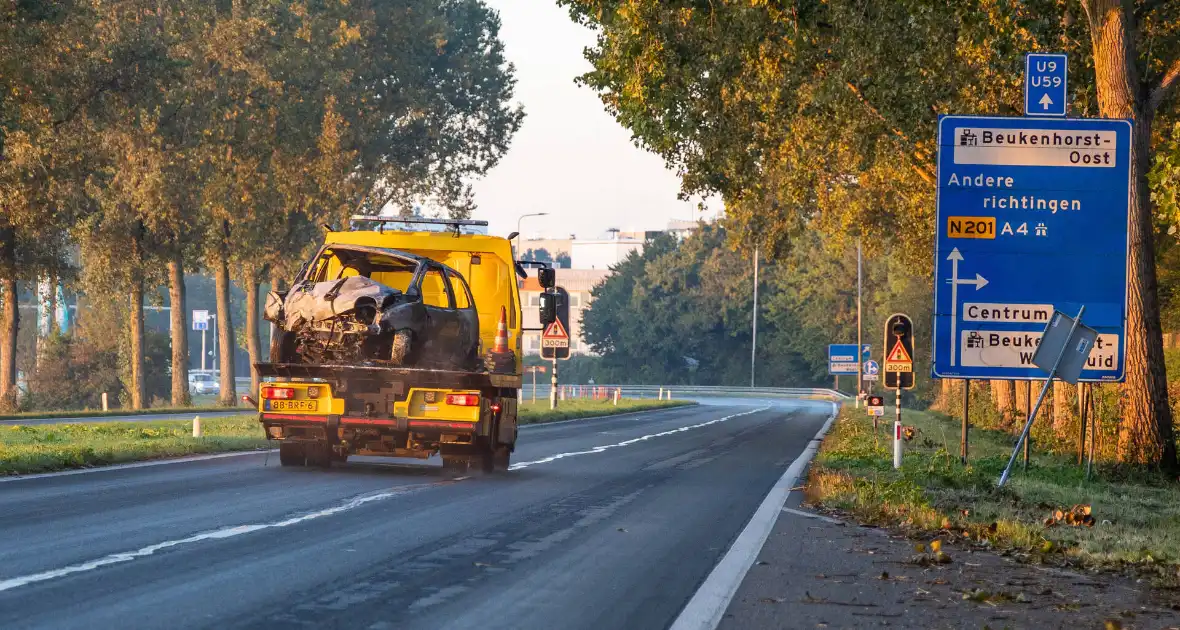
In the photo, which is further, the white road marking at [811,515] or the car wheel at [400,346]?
the car wheel at [400,346]

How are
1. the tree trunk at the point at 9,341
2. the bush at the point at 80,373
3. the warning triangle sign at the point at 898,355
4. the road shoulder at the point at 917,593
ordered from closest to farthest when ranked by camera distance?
the road shoulder at the point at 917,593, the warning triangle sign at the point at 898,355, the tree trunk at the point at 9,341, the bush at the point at 80,373

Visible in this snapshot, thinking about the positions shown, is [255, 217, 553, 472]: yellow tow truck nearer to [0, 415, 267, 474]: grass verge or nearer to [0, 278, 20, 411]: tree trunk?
[0, 415, 267, 474]: grass verge

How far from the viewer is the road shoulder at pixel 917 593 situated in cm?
824

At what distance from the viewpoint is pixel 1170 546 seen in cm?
1203

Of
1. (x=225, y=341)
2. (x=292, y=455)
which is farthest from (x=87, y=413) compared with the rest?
(x=292, y=455)

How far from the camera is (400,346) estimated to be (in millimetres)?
17484

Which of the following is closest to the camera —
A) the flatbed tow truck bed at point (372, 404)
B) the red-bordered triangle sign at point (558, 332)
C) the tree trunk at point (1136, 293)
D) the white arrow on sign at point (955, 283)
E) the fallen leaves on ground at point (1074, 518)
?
the fallen leaves on ground at point (1074, 518)

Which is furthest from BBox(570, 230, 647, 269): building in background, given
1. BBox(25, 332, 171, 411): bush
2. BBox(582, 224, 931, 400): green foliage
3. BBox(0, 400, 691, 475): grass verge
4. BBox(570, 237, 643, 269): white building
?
BBox(0, 400, 691, 475): grass verge

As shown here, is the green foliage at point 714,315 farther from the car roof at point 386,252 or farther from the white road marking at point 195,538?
the white road marking at point 195,538

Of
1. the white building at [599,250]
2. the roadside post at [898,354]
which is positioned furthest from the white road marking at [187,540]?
the white building at [599,250]

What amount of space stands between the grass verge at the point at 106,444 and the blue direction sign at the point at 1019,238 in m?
10.3

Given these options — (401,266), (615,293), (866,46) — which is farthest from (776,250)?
(615,293)

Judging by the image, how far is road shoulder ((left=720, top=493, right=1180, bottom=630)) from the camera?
8.24m

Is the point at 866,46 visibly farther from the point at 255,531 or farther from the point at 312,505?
the point at 255,531
